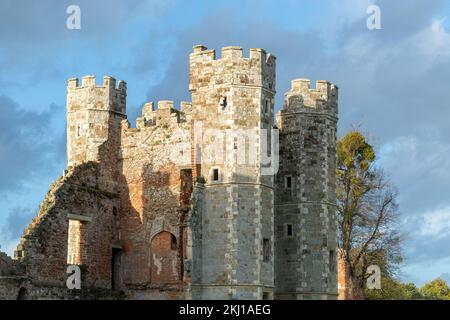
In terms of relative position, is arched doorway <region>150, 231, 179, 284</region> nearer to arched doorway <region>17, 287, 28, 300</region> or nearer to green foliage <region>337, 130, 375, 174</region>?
arched doorway <region>17, 287, 28, 300</region>

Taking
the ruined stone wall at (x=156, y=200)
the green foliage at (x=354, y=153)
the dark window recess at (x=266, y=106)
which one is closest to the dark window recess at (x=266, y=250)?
the ruined stone wall at (x=156, y=200)

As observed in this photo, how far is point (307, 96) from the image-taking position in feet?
134

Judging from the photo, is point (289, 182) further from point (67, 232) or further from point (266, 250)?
point (67, 232)

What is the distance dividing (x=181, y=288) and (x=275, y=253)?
16.2 feet

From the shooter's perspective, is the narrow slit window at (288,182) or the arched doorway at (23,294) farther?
the narrow slit window at (288,182)

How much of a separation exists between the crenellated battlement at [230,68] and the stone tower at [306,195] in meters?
3.91

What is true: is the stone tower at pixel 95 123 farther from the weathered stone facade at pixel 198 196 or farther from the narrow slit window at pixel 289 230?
the narrow slit window at pixel 289 230

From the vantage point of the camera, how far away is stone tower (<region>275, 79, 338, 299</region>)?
39.4m

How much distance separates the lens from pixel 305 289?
39.1 meters

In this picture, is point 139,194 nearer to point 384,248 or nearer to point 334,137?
point 334,137

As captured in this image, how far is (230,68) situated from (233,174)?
423 centimetres

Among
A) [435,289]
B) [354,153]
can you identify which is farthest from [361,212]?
[435,289]

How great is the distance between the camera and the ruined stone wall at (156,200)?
3762 centimetres
